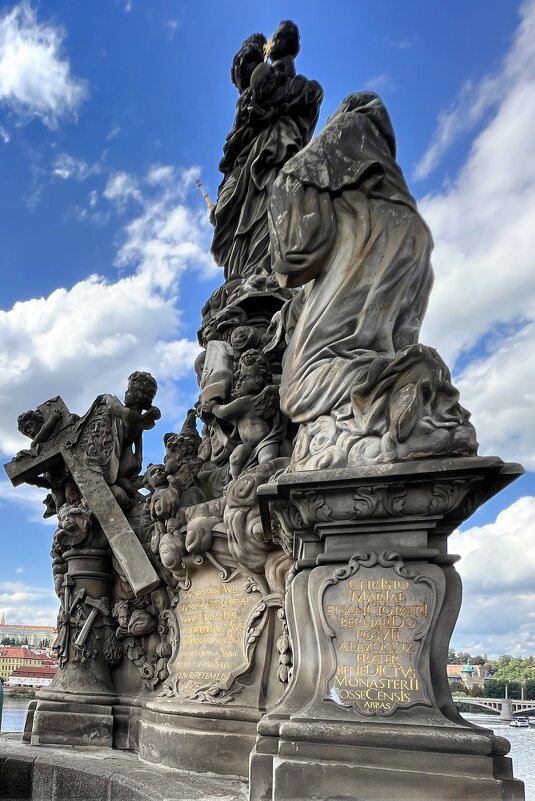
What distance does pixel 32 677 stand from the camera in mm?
10125

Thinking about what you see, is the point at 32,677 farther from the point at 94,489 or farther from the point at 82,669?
the point at 94,489

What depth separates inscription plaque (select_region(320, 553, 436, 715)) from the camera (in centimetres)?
383

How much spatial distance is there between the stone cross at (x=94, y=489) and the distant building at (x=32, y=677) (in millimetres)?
3040

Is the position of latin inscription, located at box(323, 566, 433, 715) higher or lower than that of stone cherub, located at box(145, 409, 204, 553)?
lower

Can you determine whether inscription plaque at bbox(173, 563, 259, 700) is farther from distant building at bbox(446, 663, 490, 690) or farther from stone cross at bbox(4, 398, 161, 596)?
distant building at bbox(446, 663, 490, 690)

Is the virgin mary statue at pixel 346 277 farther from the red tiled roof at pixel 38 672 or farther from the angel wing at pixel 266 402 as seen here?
the red tiled roof at pixel 38 672

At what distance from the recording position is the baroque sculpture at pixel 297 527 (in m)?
3.83

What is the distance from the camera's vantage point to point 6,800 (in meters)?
5.62

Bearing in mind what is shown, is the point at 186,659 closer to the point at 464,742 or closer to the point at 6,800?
the point at 6,800

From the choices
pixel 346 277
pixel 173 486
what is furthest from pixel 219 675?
pixel 346 277

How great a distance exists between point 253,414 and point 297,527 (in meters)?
2.04

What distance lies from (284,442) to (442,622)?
2.66m

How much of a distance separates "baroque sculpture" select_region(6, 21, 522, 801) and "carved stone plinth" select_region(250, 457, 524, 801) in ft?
0.04

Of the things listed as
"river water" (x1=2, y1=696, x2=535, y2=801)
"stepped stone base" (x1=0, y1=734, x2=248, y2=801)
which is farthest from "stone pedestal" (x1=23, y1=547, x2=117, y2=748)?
"river water" (x1=2, y1=696, x2=535, y2=801)
